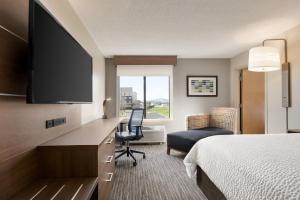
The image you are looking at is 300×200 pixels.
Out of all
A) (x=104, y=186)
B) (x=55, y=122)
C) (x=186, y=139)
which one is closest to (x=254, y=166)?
(x=104, y=186)

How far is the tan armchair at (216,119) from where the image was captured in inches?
181

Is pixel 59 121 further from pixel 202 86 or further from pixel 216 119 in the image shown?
pixel 202 86

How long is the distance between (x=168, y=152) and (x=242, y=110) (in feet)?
7.43

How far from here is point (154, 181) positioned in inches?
114

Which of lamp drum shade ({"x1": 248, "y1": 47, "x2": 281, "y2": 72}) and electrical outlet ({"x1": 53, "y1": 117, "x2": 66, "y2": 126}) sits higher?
lamp drum shade ({"x1": 248, "y1": 47, "x2": 281, "y2": 72})

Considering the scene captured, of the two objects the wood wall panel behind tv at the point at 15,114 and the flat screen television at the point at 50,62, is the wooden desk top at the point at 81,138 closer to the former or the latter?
the wood wall panel behind tv at the point at 15,114

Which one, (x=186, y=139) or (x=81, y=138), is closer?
(x=81, y=138)

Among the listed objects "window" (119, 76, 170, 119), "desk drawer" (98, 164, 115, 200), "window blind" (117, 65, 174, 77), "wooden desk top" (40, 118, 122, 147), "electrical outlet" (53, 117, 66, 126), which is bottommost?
"desk drawer" (98, 164, 115, 200)

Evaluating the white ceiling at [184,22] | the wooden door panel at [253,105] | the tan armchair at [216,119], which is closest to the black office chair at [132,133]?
the tan armchair at [216,119]

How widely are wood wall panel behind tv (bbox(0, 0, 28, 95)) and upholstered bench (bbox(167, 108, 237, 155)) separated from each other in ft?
10.3

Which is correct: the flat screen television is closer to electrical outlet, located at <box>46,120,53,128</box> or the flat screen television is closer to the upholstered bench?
electrical outlet, located at <box>46,120,53,128</box>

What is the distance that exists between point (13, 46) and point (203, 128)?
13.9 feet

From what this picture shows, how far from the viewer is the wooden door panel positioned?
203 inches

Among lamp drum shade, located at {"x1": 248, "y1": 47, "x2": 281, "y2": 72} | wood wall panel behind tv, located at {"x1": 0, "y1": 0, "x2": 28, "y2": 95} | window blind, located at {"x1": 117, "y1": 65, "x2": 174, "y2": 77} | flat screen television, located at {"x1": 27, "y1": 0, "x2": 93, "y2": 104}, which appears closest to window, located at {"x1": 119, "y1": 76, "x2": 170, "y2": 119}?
window blind, located at {"x1": 117, "y1": 65, "x2": 174, "y2": 77}
